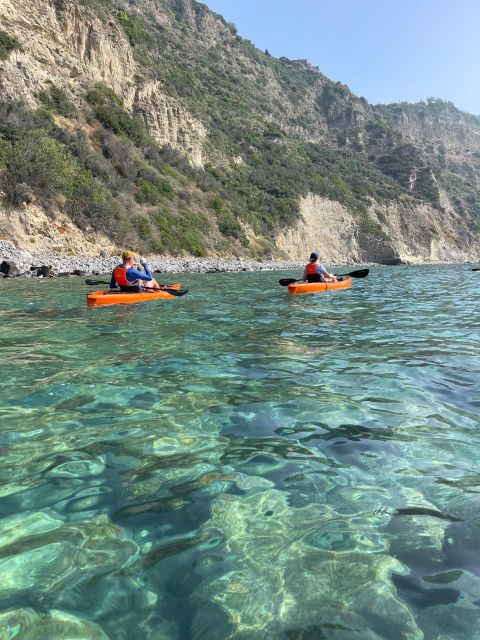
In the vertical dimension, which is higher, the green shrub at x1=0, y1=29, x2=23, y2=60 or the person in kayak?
the green shrub at x1=0, y1=29, x2=23, y2=60

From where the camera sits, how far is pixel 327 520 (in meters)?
2.49

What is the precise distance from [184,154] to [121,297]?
31832 mm

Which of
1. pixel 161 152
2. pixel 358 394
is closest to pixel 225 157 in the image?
pixel 161 152

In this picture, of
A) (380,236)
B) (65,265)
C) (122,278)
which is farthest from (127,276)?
(380,236)

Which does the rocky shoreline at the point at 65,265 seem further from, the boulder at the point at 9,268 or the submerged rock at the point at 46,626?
the submerged rock at the point at 46,626

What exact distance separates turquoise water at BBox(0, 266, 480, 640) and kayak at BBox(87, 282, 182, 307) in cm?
443

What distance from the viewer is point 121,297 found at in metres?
10.9

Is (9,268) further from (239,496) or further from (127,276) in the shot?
(239,496)

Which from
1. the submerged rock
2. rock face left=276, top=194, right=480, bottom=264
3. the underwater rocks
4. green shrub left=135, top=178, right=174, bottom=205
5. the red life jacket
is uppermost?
green shrub left=135, top=178, right=174, bottom=205

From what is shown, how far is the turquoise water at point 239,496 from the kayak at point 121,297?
14.5ft

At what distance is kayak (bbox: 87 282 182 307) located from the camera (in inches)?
410

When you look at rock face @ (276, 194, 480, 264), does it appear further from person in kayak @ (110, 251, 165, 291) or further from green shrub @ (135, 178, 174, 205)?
person in kayak @ (110, 251, 165, 291)

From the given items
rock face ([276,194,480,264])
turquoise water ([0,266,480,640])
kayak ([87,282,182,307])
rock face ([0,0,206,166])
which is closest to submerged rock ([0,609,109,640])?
turquoise water ([0,266,480,640])

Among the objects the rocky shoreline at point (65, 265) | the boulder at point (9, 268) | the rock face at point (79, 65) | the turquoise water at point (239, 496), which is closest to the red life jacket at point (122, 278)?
the turquoise water at point (239, 496)
